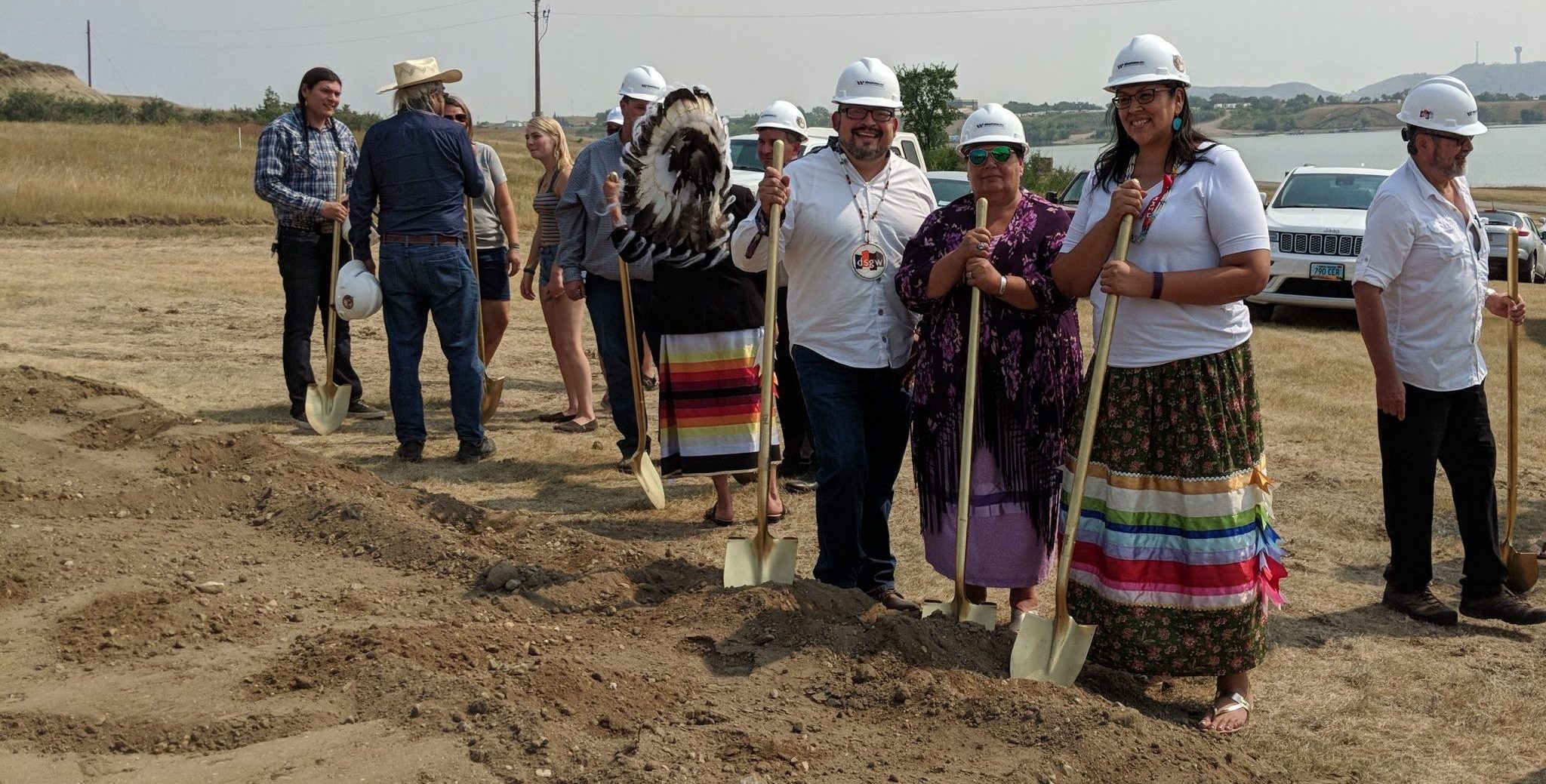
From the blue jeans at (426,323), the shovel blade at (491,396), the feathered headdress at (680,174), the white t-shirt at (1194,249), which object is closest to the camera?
the white t-shirt at (1194,249)

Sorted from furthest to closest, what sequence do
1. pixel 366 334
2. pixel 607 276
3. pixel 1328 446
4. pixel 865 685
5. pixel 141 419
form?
1. pixel 366 334
2. pixel 1328 446
3. pixel 141 419
4. pixel 607 276
5. pixel 865 685

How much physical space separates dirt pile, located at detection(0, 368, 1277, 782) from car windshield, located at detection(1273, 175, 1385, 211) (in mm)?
11333

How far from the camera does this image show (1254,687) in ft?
16.2

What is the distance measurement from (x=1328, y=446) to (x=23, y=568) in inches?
272

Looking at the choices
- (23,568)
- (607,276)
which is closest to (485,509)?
(607,276)

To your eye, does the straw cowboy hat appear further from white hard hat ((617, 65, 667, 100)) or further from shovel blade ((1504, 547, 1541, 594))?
shovel blade ((1504, 547, 1541, 594))

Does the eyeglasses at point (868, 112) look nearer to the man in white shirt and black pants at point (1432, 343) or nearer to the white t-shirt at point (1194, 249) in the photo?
the white t-shirt at point (1194, 249)

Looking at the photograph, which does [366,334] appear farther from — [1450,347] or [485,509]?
[1450,347]

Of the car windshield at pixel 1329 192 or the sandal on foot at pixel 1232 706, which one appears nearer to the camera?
the sandal on foot at pixel 1232 706

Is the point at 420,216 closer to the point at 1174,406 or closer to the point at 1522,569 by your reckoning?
the point at 1174,406

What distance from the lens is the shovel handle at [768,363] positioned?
16.4 ft

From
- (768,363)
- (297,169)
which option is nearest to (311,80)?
(297,169)

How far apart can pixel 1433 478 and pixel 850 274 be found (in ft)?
7.56

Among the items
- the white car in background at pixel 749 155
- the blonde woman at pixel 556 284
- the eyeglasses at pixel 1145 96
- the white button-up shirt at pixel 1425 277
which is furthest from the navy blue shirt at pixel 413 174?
the white car in background at pixel 749 155
